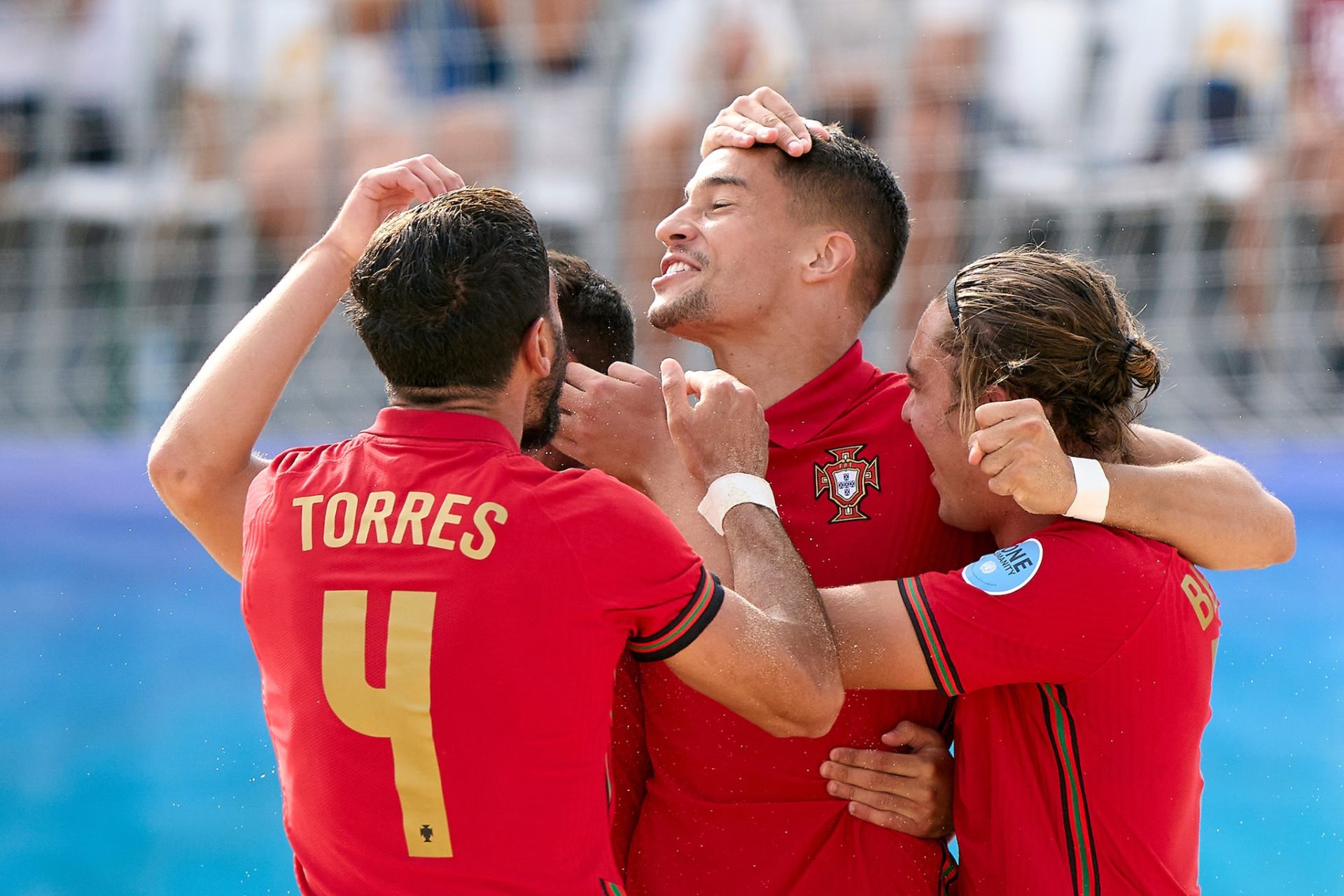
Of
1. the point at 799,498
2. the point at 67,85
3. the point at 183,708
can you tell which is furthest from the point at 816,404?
the point at 67,85

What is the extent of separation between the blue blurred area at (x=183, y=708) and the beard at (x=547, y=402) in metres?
3.75

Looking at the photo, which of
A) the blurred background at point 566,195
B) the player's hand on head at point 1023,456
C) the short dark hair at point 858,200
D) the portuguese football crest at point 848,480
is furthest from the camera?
the blurred background at point 566,195

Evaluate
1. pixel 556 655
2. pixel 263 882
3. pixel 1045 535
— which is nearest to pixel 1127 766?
pixel 1045 535

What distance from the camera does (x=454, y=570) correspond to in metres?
2.07

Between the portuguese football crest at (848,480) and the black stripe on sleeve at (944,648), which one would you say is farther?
the portuguese football crest at (848,480)

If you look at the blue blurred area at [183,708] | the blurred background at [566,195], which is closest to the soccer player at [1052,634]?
the blue blurred area at [183,708]

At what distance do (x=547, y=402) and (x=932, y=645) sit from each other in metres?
0.79

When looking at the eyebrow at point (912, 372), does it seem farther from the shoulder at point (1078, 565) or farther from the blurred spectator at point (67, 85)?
the blurred spectator at point (67, 85)

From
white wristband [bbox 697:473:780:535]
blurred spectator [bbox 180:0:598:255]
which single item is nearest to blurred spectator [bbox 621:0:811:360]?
blurred spectator [bbox 180:0:598:255]

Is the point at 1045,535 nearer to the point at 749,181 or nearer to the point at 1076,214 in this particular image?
the point at 749,181

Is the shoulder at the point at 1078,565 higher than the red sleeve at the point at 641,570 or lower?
lower

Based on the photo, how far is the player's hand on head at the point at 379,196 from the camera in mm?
2791

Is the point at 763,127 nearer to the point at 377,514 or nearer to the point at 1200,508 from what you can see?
the point at 1200,508

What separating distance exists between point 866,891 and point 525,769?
922mm
